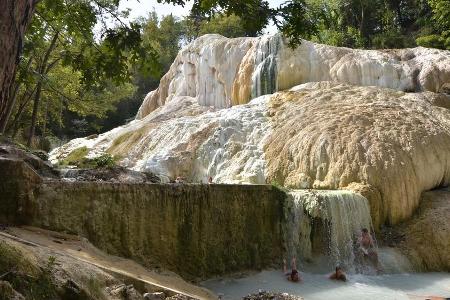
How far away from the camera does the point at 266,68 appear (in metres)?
20.6

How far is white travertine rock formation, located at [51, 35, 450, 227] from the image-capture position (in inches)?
515

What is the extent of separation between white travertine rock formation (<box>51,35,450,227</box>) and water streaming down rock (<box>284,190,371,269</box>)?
0.96 meters

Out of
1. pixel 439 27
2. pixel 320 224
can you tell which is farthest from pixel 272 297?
pixel 439 27

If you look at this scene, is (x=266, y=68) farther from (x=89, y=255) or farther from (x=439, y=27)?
(x=89, y=255)

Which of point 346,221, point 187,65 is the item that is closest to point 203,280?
point 346,221

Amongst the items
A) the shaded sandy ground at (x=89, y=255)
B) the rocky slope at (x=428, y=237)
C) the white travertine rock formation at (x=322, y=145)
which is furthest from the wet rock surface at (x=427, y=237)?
the shaded sandy ground at (x=89, y=255)

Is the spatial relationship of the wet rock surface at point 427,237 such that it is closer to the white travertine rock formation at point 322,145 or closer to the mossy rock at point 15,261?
the white travertine rock formation at point 322,145

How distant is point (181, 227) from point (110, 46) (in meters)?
5.46

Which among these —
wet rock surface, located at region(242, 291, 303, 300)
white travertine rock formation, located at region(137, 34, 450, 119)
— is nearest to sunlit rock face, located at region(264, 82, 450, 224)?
white travertine rock formation, located at region(137, 34, 450, 119)

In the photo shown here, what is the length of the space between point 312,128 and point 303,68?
6020 millimetres

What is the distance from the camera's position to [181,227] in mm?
9172

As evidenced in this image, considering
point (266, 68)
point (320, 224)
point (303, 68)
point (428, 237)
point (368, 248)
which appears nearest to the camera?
point (368, 248)

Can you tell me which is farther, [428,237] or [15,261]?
[428,237]

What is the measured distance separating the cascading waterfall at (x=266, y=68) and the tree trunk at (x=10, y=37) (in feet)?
59.1
